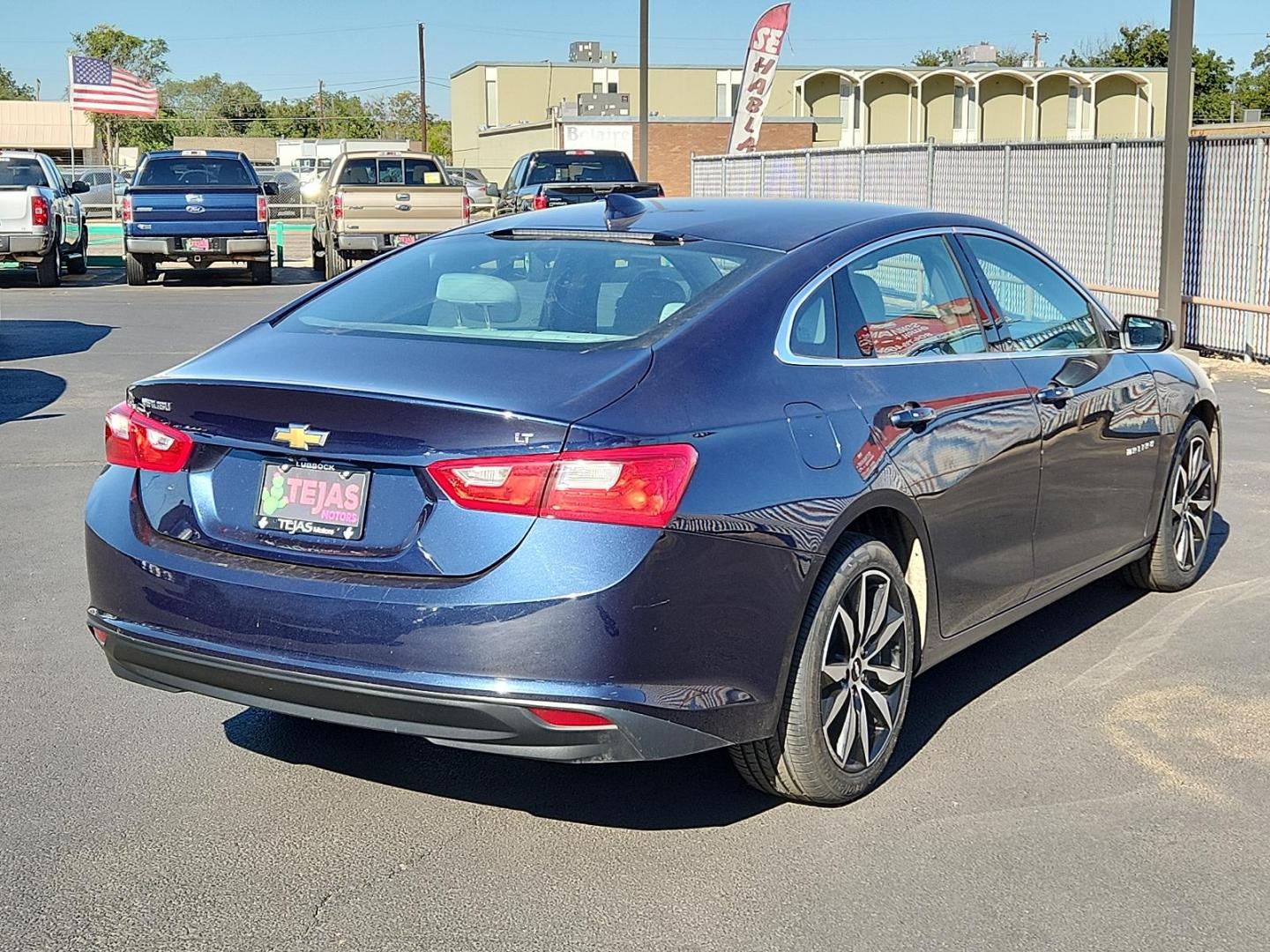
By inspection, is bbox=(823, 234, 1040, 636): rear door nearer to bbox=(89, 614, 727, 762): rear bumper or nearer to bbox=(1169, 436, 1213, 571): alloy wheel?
bbox=(89, 614, 727, 762): rear bumper

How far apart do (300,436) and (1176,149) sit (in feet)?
40.7

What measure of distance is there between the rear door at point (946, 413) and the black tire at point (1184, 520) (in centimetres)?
149

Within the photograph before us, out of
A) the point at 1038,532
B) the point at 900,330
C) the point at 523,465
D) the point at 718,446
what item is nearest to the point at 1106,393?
the point at 1038,532

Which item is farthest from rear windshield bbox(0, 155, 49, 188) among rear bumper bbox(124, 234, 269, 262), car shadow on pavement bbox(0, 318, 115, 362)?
car shadow on pavement bbox(0, 318, 115, 362)

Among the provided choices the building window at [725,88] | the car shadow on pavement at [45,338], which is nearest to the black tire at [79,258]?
the car shadow on pavement at [45,338]

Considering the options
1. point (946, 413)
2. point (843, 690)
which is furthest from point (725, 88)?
point (843, 690)

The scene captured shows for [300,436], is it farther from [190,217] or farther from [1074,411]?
[190,217]

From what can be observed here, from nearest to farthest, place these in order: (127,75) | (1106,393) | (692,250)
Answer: (692,250), (1106,393), (127,75)

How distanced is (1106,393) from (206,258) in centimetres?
1996

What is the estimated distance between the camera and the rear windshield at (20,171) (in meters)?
23.7

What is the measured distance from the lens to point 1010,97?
218ft

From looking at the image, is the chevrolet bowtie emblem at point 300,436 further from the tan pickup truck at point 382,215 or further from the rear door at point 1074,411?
the tan pickup truck at point 382,215

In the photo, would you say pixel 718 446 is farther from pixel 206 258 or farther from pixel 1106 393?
pixel 206 258

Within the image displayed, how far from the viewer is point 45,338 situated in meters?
16.9
